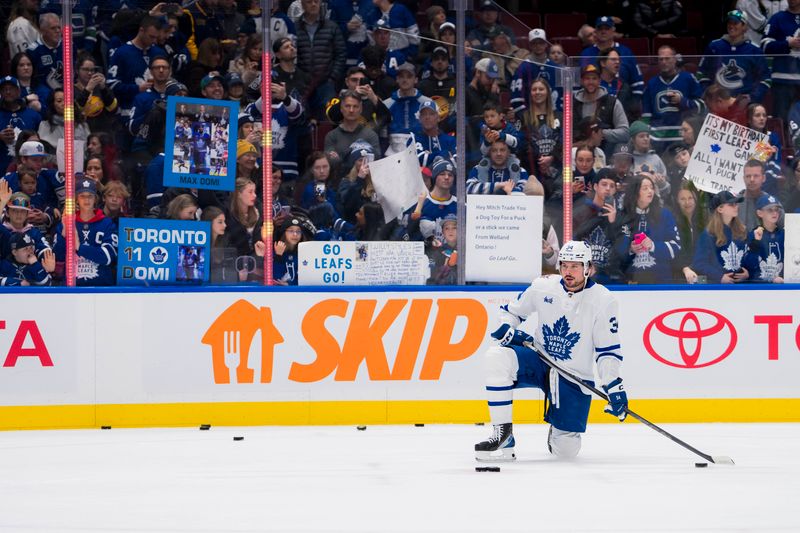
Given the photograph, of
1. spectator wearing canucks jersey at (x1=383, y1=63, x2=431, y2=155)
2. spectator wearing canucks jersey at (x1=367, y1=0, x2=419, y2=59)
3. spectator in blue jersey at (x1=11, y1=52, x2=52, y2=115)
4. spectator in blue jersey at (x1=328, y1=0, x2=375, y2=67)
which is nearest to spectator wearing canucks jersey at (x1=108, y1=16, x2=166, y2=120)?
spectator in blue jersey at (x1=11, y1=52, x2=52, y2=115)

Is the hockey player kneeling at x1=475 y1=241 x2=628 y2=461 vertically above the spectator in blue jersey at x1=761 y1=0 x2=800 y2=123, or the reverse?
the spectator in blue jersey at x1=761 y1=0 x2=800 y2=123

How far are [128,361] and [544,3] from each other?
660 cm

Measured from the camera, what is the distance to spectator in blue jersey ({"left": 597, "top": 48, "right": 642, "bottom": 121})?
27.7ft

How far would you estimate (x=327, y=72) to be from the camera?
8.27 m

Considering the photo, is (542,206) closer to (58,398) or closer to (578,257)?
(578,257)

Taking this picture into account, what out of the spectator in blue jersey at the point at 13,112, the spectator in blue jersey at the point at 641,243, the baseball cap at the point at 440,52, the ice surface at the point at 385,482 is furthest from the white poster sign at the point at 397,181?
the spectator in blue jersey at the point at 13,112

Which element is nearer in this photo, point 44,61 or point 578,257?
point 578,257

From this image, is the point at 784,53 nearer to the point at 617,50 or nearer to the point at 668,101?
the point at 617,50

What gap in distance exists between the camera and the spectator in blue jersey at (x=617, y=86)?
8438mm

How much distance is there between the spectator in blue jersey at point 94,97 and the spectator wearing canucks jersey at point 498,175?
240 cm

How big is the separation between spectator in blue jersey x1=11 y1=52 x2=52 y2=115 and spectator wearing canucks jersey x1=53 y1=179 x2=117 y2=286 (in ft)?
1.84

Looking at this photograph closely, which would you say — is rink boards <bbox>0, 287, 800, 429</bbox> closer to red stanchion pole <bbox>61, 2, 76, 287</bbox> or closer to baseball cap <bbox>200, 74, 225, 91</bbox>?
red stanchion pole <bbox>61, 2, 76, 287</bbox>

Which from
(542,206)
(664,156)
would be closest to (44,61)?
(542,206)

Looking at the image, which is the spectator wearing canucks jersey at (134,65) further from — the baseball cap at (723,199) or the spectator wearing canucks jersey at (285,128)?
the baseball cap at (723,199)
